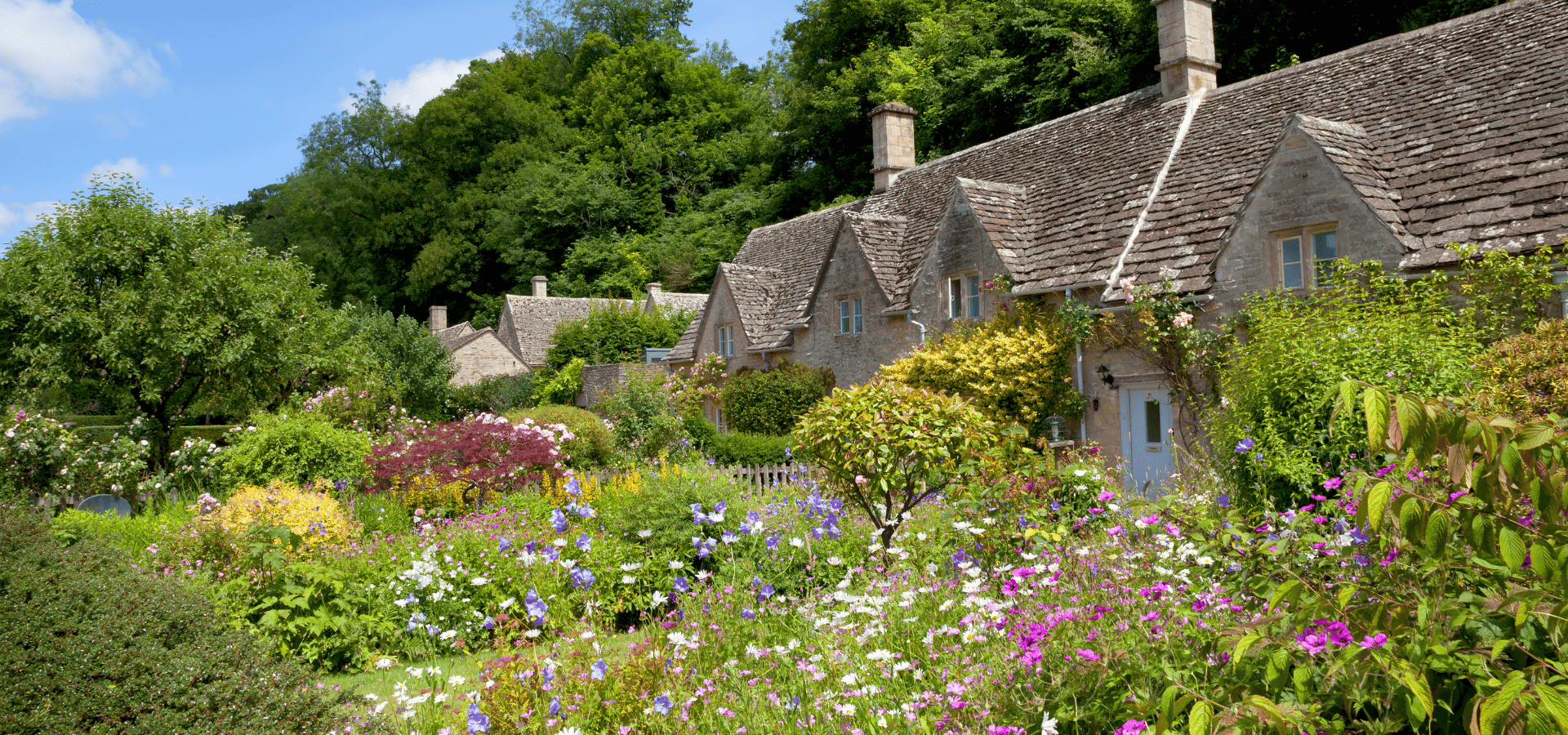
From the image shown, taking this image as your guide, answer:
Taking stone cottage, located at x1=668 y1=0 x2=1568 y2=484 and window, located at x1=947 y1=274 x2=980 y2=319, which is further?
window, located at x1=947 y1=274 x2=980 y2=319

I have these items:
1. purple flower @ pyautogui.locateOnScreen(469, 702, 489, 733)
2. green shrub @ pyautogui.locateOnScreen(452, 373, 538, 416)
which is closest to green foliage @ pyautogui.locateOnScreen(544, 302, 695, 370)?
green shrub @ pyautogui.locateOnScreen(452, 373, 538, 416)

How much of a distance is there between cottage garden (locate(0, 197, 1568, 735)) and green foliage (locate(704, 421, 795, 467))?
264 inches

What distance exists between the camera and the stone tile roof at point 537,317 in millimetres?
50656

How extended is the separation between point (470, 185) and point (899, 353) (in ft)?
156

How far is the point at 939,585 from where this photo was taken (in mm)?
A: 5344

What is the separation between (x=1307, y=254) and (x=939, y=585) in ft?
35.3

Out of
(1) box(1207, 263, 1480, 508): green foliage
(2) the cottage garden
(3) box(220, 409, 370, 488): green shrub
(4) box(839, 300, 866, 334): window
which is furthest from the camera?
(4) box(839, 300, 866, 334): window

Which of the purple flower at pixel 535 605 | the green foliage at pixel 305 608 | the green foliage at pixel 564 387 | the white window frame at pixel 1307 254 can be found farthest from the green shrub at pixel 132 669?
the green foliage at pixel 564 387

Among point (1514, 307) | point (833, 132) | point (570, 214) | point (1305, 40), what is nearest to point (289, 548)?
point (1514, 307)

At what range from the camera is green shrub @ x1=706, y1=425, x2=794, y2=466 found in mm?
19859

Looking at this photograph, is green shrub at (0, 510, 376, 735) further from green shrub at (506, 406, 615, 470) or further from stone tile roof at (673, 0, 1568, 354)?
green shrub at (506, 406, 615, 470)

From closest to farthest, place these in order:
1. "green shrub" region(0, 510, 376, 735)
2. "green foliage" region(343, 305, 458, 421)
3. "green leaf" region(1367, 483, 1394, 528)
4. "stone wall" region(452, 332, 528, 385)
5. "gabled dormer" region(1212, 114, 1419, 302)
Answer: "green leaf" region(1367, 483, 1394, 528), "green shrub" region(0, 510, 376, 735), "gabled dormer" region(1212, 114, 1419, 302), "green foliage" region(343, 305, 458, 421), "stone wall" region(452, 332, 528, 385)

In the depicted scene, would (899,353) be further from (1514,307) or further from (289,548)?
(289,548)

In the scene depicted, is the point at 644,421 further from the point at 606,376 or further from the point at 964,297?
the point at 606,376
